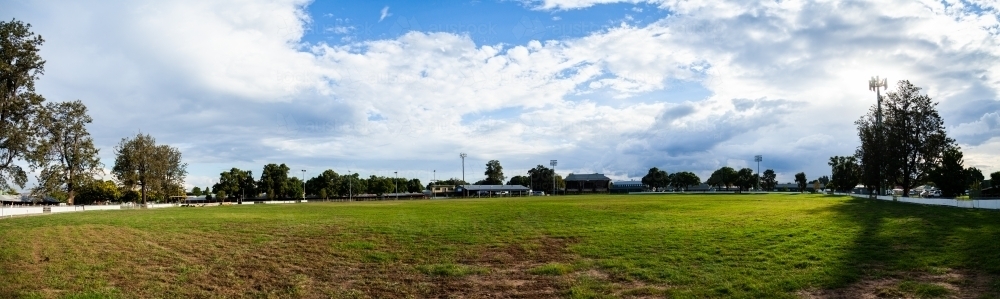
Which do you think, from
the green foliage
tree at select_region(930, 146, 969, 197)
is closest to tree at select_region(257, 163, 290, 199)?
the green foliage

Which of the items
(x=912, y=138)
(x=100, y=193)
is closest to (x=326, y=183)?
(x=100, y=193)

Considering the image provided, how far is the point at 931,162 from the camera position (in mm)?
68812

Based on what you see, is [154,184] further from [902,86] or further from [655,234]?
[902,86]

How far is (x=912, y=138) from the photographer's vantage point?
2731 inches

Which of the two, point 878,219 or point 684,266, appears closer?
point 684,266

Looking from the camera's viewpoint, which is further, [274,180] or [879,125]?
[274,180]

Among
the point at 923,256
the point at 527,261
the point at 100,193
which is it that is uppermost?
the point at 100,193

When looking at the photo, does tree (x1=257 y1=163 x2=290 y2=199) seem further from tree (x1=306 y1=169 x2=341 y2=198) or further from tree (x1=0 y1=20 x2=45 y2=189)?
tree (x1=0 y1=20 x2=45 y2=189)

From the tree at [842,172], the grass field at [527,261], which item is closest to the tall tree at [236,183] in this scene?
the grass field at [527,261]

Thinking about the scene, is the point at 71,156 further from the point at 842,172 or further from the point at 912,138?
the point at 842,172

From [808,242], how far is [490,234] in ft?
43.8

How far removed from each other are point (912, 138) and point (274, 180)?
6003 inches

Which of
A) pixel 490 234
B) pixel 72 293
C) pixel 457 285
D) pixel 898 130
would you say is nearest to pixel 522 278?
pixel 457 285

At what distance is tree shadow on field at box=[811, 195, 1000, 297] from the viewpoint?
16500mm
